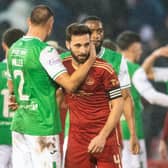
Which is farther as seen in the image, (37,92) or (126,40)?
(126,40)

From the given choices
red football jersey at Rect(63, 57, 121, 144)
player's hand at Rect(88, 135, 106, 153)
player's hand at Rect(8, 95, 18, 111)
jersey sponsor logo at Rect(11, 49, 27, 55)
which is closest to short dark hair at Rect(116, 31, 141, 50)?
player's hand at Rect(8, 95, 18, 111)

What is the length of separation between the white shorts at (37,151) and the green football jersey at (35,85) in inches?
2.5

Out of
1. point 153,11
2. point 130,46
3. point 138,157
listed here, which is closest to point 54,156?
point 138,157

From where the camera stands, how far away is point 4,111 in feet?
34.7

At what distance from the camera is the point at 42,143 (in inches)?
333

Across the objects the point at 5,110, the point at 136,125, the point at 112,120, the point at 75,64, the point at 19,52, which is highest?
the point at 19,52

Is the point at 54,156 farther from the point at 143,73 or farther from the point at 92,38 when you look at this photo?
the point at 143,73

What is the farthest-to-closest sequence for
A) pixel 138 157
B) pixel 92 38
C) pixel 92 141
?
1. pixel 138 157
2. pixel 92 38
3. pixel 92 141

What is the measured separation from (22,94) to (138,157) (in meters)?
3.38

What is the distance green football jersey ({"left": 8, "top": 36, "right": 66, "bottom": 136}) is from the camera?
835cm

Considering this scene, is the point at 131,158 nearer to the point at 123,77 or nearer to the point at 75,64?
the point at 123,77

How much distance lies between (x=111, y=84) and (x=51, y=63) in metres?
0.58

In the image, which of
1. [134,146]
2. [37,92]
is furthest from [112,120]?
[134,146]

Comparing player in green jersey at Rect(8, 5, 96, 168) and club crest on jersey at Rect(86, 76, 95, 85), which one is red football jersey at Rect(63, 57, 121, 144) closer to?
club crest on jersey at Rect(86, 76, 95, 85)
